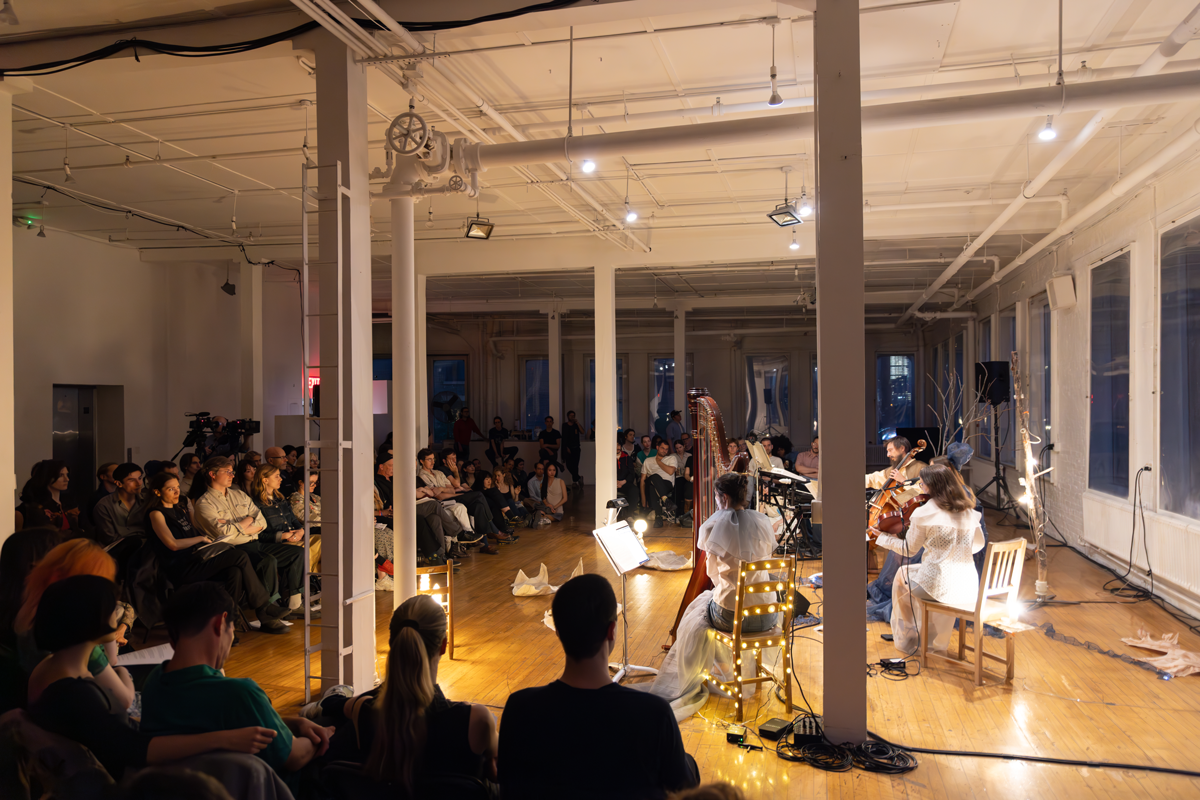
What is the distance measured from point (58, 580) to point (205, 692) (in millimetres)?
845

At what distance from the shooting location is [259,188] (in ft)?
25.1

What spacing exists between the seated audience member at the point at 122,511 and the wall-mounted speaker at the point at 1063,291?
8627mm

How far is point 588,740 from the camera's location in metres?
1.68

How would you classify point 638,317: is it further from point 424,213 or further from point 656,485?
point 424,213

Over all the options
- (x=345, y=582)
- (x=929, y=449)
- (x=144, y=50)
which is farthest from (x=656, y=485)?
(x=144, y=50)

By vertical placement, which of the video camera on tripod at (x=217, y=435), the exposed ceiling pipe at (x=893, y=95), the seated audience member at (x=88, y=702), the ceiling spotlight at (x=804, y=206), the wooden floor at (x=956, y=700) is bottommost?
the wooden floor at (x=956, y=700)

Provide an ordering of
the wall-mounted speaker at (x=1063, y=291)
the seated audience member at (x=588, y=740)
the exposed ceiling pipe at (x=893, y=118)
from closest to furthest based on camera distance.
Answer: the seated audience member at (x=588, y=740), the exposed ceiling pipe at (x=893, y=118), the wall-mounted speaker at (x=1063, y=291)

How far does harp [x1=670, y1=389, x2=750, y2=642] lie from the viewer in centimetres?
452

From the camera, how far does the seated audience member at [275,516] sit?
5.94 m

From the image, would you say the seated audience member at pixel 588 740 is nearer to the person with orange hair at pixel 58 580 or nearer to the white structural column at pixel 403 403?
the person with orange hair at pixel 58 580

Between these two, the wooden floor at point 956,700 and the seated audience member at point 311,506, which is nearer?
the wooden floor at point 956,700

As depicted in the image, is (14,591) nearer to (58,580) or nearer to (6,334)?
(58,580)

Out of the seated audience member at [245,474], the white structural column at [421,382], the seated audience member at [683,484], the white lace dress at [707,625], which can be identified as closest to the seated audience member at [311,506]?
the seated audience member at [245,474]

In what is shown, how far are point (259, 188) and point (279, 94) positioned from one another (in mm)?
2615
